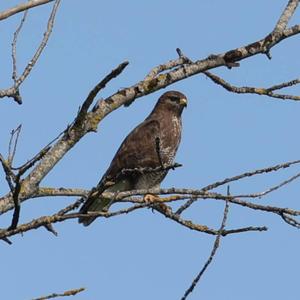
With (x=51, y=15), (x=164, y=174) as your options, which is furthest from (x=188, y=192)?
(x=164, y=174)

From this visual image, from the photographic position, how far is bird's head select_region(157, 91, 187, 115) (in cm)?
1024

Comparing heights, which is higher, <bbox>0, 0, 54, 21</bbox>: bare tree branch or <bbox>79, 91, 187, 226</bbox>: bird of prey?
<bbox>79, 91, 187, 226</bbox>: bird of prey

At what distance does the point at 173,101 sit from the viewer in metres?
10.3

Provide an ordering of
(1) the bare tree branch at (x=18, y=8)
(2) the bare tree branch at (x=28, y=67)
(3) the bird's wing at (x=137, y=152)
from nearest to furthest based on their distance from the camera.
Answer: (1) the bare tree branch at (x=18, y=8), (2) the bare tree branch at (x=28, y=67), (3) the bird's wing at (x=137, y=152)

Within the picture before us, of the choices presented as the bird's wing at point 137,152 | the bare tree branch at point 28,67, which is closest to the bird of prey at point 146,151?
the bird's wing at point 137,152

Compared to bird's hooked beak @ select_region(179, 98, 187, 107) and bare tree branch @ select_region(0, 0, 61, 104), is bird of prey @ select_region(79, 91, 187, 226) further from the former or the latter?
bare tree branch @ select_region(0, 0, 61, 104)

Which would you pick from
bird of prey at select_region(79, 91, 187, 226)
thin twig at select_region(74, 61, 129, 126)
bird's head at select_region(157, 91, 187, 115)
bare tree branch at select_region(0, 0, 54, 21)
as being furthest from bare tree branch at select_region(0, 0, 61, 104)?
bird's head at select_region(157, 91, 187, 115)

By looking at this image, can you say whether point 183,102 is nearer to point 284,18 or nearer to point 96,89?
point 284,18

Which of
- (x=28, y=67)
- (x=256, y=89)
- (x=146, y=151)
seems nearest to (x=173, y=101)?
(x=146, y=151)

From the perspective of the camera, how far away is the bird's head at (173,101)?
10242mm

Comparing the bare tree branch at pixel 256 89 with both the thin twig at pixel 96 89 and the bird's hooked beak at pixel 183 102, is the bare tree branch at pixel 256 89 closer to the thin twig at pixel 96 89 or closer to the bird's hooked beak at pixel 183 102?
the thin twig at pixel 96 89

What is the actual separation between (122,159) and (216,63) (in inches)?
158

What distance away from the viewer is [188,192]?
464 centimetres

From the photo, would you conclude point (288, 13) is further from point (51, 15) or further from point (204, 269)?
point (204, 269)
